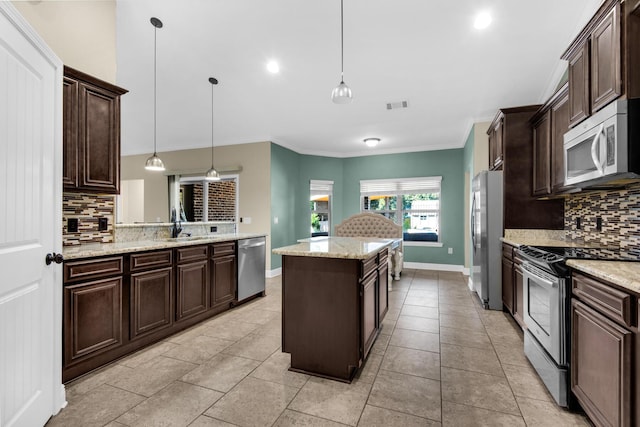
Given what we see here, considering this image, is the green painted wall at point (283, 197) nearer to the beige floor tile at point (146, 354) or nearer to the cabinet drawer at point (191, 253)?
the cabinet drawer at point (191, 253)

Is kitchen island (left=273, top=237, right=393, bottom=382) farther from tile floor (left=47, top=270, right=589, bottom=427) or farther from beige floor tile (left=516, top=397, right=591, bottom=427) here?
beige floor tile (left=516, top=397, right=591, bottom=427)

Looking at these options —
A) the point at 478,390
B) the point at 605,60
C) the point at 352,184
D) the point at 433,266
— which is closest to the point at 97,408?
the point at 478,390

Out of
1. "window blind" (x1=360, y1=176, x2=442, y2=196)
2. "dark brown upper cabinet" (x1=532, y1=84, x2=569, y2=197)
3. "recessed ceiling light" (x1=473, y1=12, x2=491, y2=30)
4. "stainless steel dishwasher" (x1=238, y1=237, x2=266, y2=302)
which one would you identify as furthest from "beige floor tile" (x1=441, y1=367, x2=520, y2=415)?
"window blind" (x1=360, y1=176, x2=442, y2=196)

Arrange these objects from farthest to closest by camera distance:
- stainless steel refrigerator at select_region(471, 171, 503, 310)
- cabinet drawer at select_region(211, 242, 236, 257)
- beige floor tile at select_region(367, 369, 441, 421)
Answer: stainless steel refrigerator at select_region(471, 171, 503, 310) → cabinet drawer at select_region(211, 242, 236, 257) → beige floor tile at select_region(367, 369, 441, 421)

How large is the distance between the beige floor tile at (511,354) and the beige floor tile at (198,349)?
237 cm

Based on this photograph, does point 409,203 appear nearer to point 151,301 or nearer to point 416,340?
point 416,340

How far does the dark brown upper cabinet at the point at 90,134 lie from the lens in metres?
2.20

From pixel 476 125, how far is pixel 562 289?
11.9 feet

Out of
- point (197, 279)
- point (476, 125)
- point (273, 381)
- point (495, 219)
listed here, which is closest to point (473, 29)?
point (495, 219)

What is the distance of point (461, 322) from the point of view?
3268 mm

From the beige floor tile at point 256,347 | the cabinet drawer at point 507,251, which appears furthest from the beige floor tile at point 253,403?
the cabinet drawer at point 507,251

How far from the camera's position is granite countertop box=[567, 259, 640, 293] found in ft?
4.06

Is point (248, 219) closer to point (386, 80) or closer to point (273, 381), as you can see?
point (386, 80)

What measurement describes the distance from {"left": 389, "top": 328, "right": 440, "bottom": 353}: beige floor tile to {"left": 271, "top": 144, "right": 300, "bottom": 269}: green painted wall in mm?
3467
